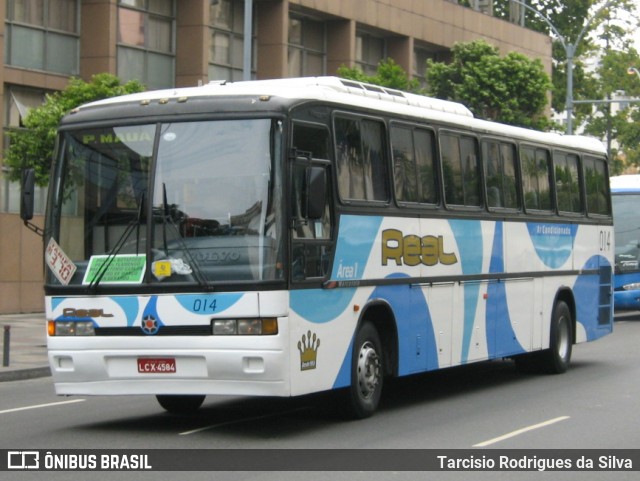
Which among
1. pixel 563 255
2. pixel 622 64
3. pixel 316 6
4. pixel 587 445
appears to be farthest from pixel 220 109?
pixel 622 64

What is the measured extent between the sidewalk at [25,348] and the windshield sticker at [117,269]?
6782 mm

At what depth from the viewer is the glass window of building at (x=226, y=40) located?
37406mm

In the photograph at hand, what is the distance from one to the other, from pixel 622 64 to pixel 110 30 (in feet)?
150

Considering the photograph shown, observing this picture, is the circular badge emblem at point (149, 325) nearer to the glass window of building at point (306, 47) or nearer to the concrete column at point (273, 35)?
the concrete column at point (273, 35)

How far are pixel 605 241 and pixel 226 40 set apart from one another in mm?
20205

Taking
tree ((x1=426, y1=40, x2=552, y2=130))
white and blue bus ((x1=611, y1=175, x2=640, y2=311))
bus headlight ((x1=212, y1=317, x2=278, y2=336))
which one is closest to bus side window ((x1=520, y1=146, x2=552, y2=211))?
bus headlight ((x1=212, y1=317, x2=278, y2=336))

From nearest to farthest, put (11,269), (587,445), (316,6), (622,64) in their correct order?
(587,445) < (11,269) < (316,6) < (622,64)

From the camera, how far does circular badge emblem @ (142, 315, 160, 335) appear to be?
37.9 ft

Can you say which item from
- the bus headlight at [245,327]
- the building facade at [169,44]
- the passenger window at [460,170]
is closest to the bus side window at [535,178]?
the passenger window at [460,170]

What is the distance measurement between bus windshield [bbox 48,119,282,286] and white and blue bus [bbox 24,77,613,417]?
13 mm

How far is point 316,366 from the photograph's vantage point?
1181 centimetres

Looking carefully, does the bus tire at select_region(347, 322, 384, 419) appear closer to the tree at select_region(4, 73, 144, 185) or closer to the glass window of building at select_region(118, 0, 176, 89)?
the tree at select_region(4, 73, 144, 185)

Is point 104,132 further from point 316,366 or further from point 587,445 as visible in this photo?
point 587,445

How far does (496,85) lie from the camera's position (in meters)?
42.0
